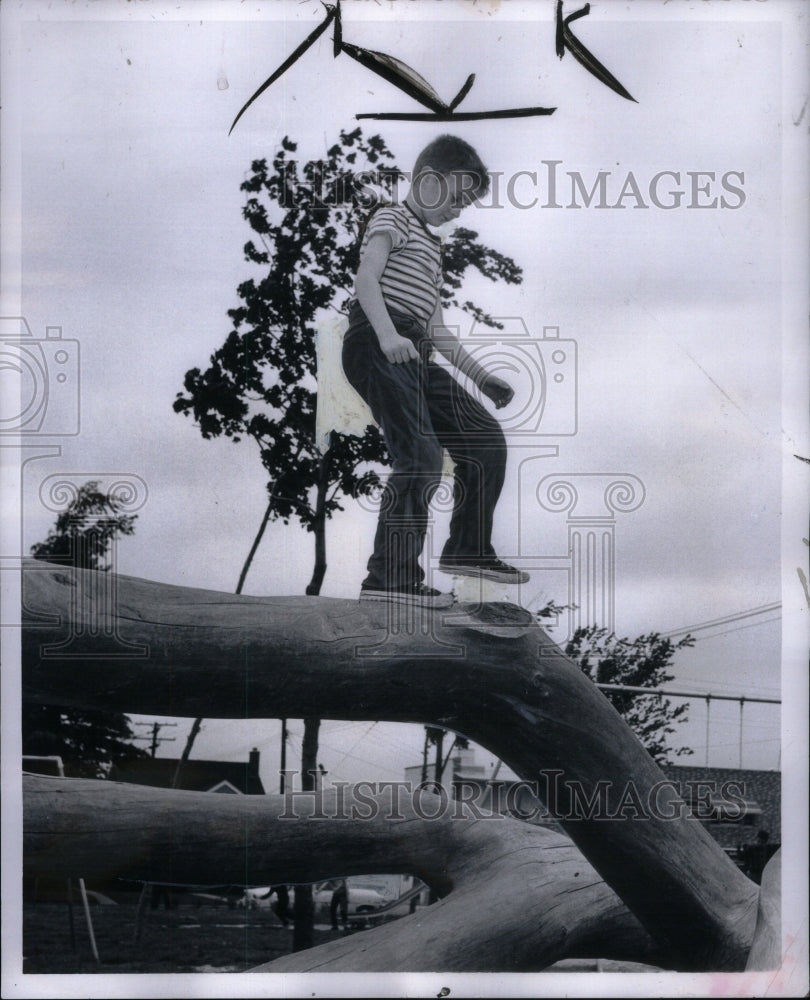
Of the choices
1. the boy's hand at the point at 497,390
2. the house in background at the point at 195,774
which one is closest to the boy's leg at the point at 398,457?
the boy's hand at the point at 497,390

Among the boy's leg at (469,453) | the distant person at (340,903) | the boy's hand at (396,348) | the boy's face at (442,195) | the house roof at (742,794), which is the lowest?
the distant person at (340,903)

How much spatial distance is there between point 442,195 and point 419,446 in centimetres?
85

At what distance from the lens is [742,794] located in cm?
400

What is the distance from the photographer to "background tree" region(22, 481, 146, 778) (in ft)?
12.8

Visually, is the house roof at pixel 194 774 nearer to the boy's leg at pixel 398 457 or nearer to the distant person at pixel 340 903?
the distant person at pixel 340 903

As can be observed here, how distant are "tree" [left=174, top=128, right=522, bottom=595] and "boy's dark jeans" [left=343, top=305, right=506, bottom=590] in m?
0.09

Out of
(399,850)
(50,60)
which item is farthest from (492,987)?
(50,60)

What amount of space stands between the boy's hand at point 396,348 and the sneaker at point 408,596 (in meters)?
0.75

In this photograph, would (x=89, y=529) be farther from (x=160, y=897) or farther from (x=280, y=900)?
(x=280, y=900)

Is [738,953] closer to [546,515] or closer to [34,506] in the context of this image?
[546,515]

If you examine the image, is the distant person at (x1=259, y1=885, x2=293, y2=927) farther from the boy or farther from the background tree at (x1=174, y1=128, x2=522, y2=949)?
the boy

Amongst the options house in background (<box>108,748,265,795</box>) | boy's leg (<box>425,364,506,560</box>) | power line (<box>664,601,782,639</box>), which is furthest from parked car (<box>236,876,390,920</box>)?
power line (<box>664,601,782,639</box>)

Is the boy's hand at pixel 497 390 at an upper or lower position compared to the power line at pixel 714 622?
upper

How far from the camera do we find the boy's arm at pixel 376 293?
13.0 ft
